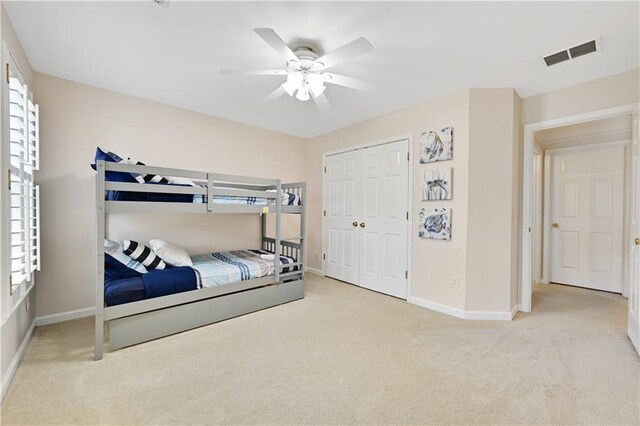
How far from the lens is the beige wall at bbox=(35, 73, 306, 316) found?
272 cm

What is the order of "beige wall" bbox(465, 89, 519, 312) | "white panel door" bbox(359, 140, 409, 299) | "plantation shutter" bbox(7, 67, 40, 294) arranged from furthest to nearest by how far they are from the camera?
1. "white panel door" bbox(359, 140, 409, 299)
2. "beige wall" bbox(465, 89, 519, 312)
3. "plantation shutter" bbox(7, 67, 40, 294)

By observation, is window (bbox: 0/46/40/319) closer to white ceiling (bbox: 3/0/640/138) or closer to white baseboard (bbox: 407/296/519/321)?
white ceiling (bbox: 3/0/640/138)

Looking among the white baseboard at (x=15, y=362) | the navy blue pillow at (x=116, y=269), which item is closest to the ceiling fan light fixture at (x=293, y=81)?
the navy blue pillow at (x=116, y=269)

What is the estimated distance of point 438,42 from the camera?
210cm

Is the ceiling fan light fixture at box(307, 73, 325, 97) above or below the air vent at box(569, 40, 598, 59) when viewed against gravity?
below

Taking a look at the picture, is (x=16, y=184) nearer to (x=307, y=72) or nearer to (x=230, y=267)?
(x=230, y=267)

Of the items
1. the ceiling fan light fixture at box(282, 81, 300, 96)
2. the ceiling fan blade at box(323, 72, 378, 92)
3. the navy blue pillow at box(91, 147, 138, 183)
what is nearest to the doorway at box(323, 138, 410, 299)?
the ceiling fan blade at box(323, 72, 378, 92)

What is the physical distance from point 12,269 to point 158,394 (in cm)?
129

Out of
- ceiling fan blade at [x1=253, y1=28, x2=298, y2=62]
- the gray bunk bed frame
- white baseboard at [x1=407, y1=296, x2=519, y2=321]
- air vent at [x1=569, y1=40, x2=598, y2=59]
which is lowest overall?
white baseboard at [x1=407, y1=296, x2=519, y2=321]

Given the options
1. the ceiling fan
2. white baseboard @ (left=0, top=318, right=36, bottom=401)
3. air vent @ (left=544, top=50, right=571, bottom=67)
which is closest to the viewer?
white baseboard @ (left=0, top=318, right=36, bottom=401)

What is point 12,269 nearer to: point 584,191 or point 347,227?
point 347,227

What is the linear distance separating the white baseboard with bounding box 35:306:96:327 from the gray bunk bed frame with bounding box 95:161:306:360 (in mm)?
967

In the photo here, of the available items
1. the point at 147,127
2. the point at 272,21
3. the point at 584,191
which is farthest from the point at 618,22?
the point at 147,127

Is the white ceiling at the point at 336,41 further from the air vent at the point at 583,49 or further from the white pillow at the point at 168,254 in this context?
the white pillow at the point at 168,254
